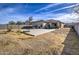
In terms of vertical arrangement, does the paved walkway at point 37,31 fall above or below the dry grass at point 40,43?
above

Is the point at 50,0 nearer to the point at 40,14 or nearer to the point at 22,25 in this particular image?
the point at 40,14

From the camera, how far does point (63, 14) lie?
6.29 ft

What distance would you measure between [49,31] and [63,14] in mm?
263

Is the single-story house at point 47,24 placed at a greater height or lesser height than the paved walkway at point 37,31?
greater

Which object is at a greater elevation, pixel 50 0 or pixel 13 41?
pixel 50 0

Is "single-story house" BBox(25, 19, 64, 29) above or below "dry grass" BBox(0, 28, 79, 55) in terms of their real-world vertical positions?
above

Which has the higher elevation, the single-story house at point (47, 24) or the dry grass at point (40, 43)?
the single-story house at point (47, 24)

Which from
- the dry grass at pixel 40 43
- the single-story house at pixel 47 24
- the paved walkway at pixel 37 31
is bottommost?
the dry grass at pixel 40 43

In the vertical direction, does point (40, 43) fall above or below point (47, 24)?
below

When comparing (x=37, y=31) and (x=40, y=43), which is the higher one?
(x=37, y=31)

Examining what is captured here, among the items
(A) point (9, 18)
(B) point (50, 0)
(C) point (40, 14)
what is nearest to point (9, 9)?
(A) point (9, 18)

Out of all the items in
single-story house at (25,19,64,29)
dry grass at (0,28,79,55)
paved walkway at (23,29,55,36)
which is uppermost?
single-story house at (25,19,64,29)

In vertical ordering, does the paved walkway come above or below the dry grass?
above
